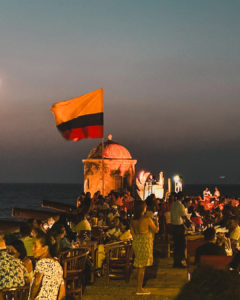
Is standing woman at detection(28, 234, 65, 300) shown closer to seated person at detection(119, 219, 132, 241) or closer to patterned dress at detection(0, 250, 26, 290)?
patterned dress at detection(0, 250, 26, 290)

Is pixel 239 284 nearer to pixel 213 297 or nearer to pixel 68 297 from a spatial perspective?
pixel 213 297

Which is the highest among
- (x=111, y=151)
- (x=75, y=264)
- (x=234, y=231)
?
(x=111, y=151)

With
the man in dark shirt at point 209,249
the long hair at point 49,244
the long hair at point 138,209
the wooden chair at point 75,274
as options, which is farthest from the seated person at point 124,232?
the long hair at point 49,244

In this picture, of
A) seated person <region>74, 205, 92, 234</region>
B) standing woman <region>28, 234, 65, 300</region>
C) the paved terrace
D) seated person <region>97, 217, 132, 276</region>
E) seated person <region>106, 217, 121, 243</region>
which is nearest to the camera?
standing woman <region>28, 234, 65, 300</region>

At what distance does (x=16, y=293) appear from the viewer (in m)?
4.67

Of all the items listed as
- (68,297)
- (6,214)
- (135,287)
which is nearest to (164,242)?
(135,287)

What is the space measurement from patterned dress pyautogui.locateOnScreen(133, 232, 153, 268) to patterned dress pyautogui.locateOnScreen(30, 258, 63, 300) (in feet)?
8.14

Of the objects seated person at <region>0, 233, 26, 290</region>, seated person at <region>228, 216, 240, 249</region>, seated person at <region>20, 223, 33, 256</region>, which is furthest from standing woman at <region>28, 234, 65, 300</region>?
seated person at <region>228, 216, 240, 249</region>

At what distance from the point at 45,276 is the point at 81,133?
7.13m

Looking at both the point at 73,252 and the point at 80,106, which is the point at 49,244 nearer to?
the point at 73,252

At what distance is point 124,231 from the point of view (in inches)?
370

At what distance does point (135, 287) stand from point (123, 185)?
15721 mm

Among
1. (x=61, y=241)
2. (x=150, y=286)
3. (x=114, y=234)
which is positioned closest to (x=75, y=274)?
(x=61, y=241)

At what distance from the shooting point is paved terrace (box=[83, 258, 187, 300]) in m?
7.17
